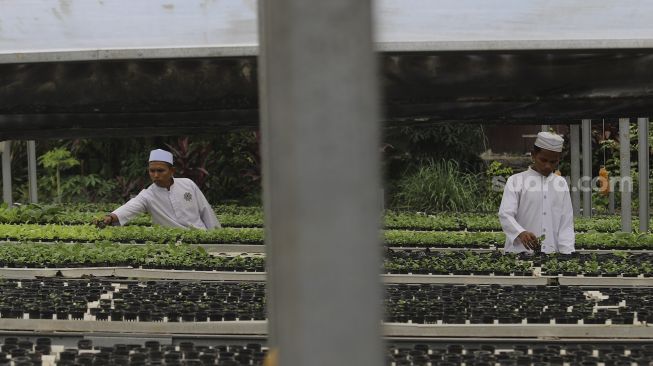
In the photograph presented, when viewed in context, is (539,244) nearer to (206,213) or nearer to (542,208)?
(542,208)

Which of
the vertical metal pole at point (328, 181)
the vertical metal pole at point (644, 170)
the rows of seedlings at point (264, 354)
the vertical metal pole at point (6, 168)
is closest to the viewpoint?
the vertical metal pole at point (328, 181)

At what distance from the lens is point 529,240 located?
683cm

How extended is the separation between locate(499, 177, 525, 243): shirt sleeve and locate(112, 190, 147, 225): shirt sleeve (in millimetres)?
3467

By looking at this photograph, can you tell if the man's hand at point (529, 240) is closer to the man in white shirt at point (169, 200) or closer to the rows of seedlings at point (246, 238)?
the rows of seedlings at point (246, 238)

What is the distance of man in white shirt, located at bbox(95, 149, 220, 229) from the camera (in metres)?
8.81

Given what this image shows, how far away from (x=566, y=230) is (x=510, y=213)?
47 cm

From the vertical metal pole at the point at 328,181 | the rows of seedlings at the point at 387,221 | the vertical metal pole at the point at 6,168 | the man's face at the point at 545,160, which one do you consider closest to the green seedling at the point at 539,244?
the man's face at the point at 545,160

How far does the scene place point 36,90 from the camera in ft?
14.5

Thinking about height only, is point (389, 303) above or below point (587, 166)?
below

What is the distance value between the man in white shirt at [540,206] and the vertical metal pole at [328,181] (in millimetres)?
5676

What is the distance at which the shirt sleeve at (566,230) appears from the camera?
728 cm

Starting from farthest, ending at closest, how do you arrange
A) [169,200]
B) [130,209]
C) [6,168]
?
[6,168] → [169,200] → [130,209]

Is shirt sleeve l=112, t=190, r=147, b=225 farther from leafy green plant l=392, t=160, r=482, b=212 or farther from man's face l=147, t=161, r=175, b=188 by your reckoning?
leafy green plant l=392, t=160, r=482, b=212

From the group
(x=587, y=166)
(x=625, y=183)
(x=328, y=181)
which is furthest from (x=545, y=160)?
(x=328, y=181)
